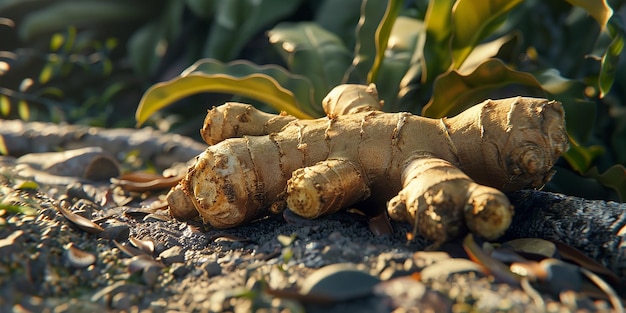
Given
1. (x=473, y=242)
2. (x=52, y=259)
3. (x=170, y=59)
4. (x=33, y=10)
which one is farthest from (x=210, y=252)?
(x=33, y=10)

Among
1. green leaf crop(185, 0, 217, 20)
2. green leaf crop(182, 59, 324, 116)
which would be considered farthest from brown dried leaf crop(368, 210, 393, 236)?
green leaf crop(185, 0, 217, 20)

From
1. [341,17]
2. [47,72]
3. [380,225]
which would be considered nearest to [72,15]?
[47,72]

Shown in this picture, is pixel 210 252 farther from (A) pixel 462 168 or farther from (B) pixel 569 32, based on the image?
(B) pixel 569 32

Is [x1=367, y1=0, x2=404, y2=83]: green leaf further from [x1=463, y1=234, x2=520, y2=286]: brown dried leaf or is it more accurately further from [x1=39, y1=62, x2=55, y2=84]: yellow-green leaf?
[x1=39, y1=62, x2=55, y2=84]: yellow-green leaf

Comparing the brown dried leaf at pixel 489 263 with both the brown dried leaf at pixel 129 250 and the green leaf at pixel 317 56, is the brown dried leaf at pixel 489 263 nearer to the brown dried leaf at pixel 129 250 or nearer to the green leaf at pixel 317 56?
the brown dried leaf at pixel 129 250

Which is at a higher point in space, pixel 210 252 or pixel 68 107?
pixel 210 252

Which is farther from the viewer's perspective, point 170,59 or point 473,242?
point 170,59

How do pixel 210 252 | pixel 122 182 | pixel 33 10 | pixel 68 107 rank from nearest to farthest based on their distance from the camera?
pixel 210 252 < pixel 122 182 < pixel 68 107 < pixel 33 10

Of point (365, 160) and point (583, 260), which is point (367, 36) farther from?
point (583, 260)
